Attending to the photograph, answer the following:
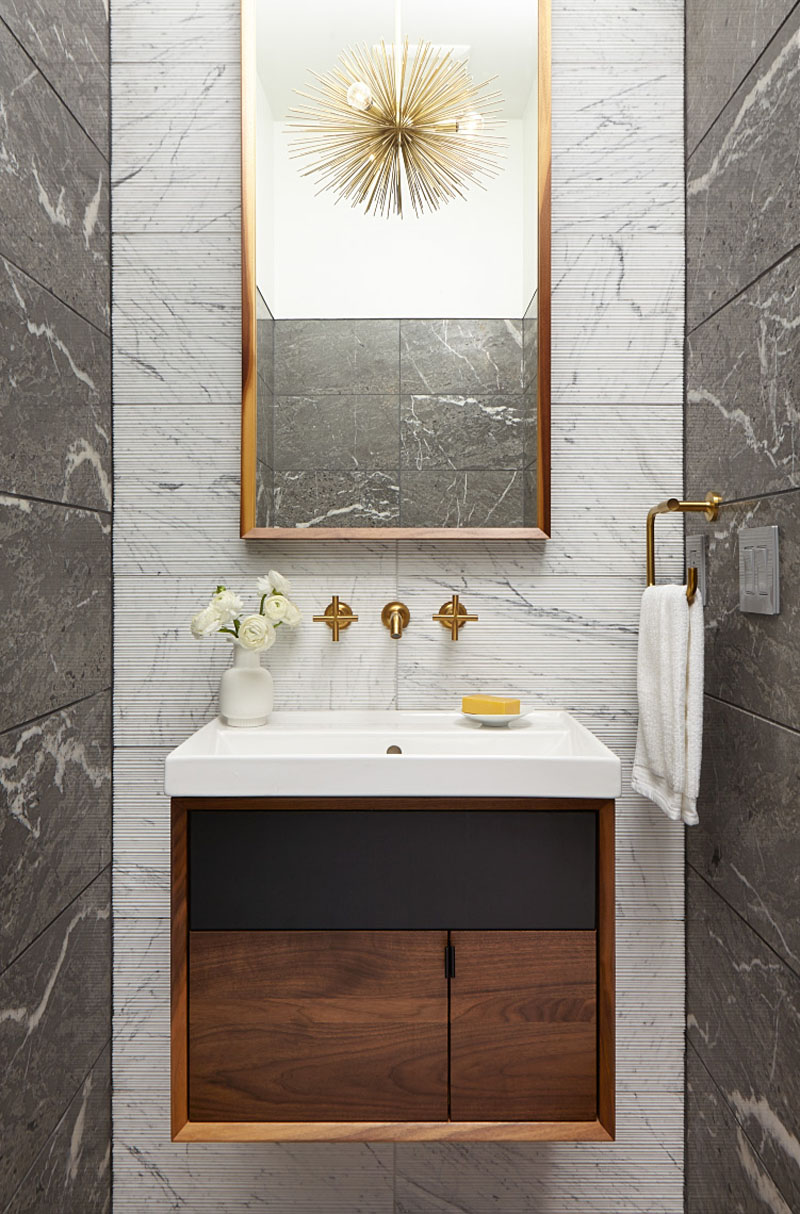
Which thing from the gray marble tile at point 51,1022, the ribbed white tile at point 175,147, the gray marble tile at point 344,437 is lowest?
the gray marble tile at point 51,1022

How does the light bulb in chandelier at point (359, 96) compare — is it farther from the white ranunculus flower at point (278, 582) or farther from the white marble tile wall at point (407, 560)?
the white ranunculus flower at point (278, 582)

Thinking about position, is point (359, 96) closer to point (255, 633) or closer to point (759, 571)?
point (255, 633)

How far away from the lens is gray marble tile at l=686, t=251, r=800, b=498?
1.23 metres

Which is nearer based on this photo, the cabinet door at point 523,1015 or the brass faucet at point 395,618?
the cabinet door at point 523,1015

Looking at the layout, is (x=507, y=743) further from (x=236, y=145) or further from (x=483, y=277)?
(x=236, y=145)

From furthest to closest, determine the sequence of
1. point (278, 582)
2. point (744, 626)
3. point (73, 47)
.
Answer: point (278, 582)
point (73, 47)
point (744, 626)

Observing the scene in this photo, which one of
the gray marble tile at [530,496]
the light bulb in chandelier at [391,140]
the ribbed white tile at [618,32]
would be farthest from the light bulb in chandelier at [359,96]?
the gray marble tile at [530,496]

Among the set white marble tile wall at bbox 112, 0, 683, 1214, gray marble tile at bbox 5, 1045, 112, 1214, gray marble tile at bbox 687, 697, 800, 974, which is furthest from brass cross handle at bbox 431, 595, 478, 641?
gray marble tile at bbox 5, 1045, 112, 1214

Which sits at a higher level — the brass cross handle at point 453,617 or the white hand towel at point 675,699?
the brass cross handle at point 453,617

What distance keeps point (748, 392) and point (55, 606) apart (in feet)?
4.02

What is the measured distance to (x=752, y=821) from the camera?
137 centimetres

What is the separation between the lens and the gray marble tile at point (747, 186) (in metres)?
1.23

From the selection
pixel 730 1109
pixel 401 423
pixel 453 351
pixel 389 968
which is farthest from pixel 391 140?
pixel 730 1109

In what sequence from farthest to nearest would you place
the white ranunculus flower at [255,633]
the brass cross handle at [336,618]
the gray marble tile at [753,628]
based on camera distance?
the brass cross handle at [336,618] → the white ranunculus flower at [255,633] → the gray marble tile at [753,628]
